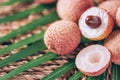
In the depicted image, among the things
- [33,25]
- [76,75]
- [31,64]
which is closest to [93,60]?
[76,75]

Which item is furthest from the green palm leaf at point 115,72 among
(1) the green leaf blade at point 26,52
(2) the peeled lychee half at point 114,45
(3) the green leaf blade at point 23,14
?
(3) the green leaf blade at point 23,14

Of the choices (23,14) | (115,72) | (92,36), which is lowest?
(115,72)

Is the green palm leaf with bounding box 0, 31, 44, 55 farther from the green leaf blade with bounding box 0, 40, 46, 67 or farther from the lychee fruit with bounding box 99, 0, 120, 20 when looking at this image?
the lychee fruit with bounding box 99, 0, 120, 20

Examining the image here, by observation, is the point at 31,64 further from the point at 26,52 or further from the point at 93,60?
the point at 93,60

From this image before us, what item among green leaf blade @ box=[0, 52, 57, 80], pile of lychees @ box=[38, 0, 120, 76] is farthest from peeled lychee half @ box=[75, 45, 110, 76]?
green leaf blade @ box=[0, 52, 57, 80]

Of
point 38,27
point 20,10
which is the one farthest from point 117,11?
point 20,10

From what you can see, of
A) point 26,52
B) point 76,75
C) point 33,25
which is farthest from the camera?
point 33,25

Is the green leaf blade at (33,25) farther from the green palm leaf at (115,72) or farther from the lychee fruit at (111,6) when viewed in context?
the green palm leaf at (115,72)

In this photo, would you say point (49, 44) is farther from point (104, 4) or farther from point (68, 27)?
point (104, 4)
